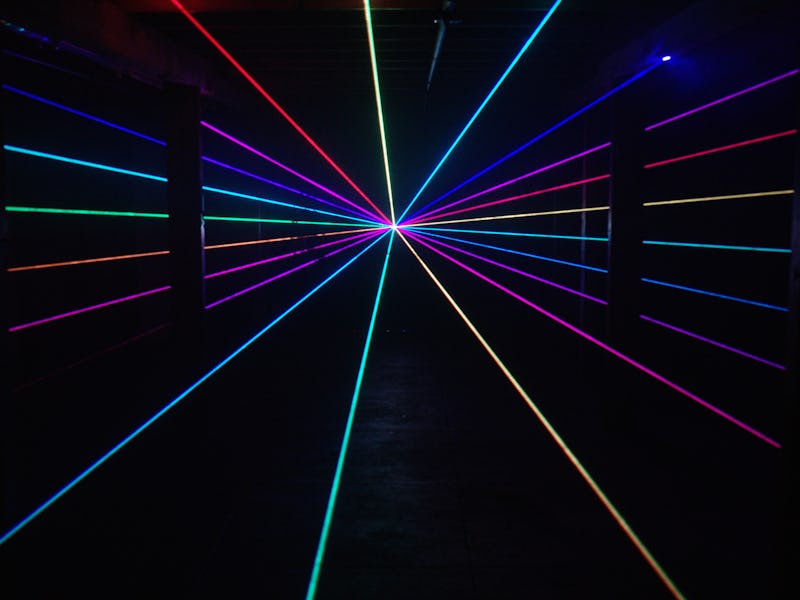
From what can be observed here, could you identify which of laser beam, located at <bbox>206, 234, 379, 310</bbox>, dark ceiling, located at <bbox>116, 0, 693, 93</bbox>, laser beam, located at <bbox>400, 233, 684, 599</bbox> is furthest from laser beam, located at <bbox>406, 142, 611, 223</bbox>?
laser beam, located at <bbox>206, 234, 379, 310</bbox>

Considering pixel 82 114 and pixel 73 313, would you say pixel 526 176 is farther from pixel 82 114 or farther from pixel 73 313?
pixel 73 313

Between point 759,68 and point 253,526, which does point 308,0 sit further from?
point 253,526

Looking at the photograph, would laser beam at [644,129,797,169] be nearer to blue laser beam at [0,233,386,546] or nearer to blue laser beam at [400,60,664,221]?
blue laser beam at [400,60,664,221]

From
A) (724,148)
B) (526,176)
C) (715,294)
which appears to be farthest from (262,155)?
(715,294)

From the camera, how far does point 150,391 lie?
16.9 feet

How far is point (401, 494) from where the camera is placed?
3.12m

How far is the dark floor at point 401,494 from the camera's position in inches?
94.2

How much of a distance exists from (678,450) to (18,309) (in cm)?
434

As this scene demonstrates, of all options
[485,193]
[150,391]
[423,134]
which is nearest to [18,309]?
[150,391]

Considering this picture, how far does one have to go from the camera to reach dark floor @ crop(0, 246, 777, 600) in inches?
94.2

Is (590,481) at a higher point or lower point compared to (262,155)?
lower

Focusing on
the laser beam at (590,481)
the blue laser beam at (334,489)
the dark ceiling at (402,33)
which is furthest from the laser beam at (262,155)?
the laser beam at (590,481)

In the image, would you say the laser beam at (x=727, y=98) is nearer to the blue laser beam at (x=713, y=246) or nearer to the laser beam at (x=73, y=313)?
the blue laser beam at (x=713, y=246)

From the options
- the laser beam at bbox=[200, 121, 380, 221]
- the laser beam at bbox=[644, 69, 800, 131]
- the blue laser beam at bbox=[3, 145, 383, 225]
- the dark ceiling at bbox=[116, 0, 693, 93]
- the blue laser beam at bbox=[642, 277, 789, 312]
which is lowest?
the blue laser beam at bbox=[642, 277, 789, 312]
